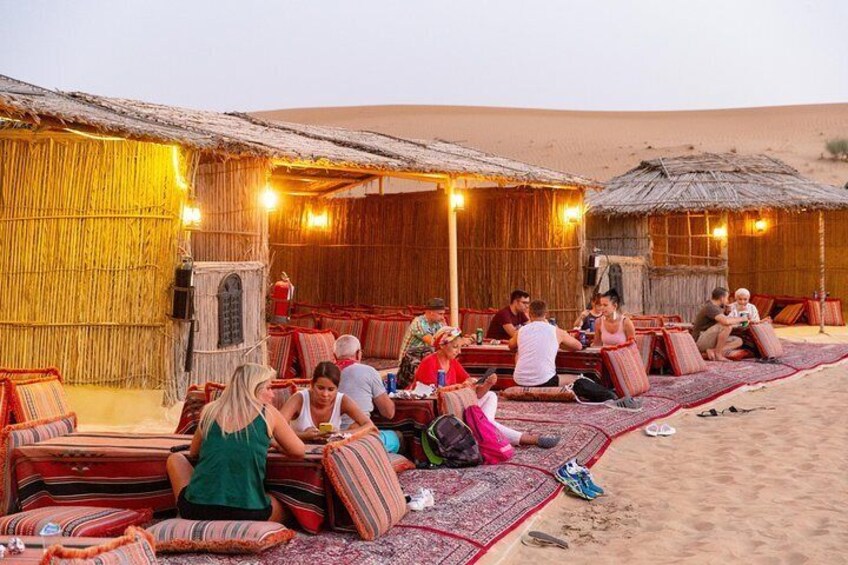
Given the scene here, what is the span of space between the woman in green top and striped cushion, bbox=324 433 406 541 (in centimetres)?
39

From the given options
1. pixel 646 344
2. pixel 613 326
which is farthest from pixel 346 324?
pixel 613 326

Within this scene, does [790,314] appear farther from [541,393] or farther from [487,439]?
[487,439]

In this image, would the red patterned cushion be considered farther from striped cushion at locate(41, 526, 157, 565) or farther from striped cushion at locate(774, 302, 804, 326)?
striped cushion at locate(41, 526, 157, 565)

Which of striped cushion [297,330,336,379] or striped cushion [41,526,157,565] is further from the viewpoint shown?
striped cushion [297,330,336,379]

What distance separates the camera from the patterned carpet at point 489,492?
15.9 feet

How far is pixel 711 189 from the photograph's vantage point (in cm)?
1970

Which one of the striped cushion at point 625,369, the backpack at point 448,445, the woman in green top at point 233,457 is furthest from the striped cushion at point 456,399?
the striped cushion at point 625,369

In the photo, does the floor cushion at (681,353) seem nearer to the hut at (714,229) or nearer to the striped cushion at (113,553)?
the hut at (714,229)

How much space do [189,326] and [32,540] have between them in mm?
5195

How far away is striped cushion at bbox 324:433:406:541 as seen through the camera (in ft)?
16.6

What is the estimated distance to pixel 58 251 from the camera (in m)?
9.42

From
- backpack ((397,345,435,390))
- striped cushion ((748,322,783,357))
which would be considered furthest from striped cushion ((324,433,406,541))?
striped cushion ((748,322,783,357))

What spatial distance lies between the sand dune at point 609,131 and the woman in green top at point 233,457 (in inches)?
1465

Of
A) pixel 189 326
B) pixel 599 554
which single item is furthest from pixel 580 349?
pixel 599 554
